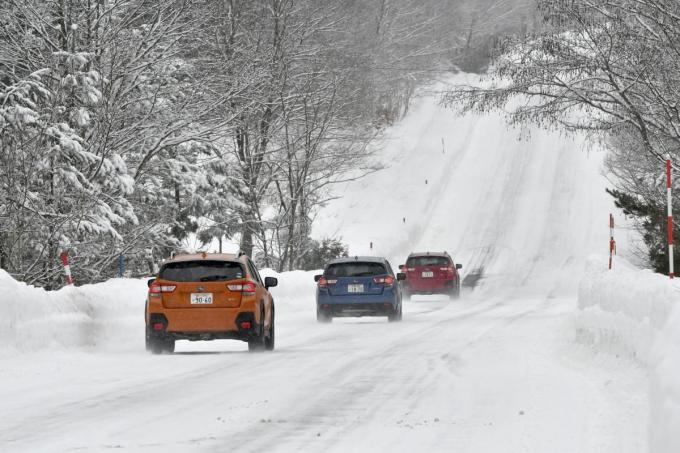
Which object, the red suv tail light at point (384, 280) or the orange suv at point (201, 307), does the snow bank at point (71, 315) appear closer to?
the orange suv at point (201, 307)

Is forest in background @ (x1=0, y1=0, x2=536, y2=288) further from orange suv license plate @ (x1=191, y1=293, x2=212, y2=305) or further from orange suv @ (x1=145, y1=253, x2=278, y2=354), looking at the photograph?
orange suv license plate @ (x1=191, y1=293, x2=212, y2=305)

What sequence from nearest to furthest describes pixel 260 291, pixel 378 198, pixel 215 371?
pixel 215 371
pixel 260 291
pixel 378 198

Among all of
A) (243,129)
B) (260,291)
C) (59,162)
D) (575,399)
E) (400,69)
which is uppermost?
(400,69)

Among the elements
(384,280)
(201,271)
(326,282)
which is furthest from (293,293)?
(201,271)

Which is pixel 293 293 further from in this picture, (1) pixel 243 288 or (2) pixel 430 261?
(1) pixel 243 288

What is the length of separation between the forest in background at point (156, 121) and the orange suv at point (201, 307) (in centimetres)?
550

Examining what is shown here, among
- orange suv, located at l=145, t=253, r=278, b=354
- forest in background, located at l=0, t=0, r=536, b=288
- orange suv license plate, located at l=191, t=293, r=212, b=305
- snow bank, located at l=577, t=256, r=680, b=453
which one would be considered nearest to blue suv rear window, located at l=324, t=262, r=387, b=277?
forest in background, located at l=0, t=0, r=536, b=288

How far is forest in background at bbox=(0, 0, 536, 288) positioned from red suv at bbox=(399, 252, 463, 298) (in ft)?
17.5

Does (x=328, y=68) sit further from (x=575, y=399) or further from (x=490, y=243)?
(x=575, y=399)

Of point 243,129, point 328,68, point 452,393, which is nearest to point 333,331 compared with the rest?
point 452,393

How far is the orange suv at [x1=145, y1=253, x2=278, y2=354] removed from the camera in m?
17.5

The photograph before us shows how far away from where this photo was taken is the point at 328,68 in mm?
43781

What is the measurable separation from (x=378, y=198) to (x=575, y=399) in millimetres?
63525

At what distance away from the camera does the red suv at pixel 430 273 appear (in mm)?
37438
